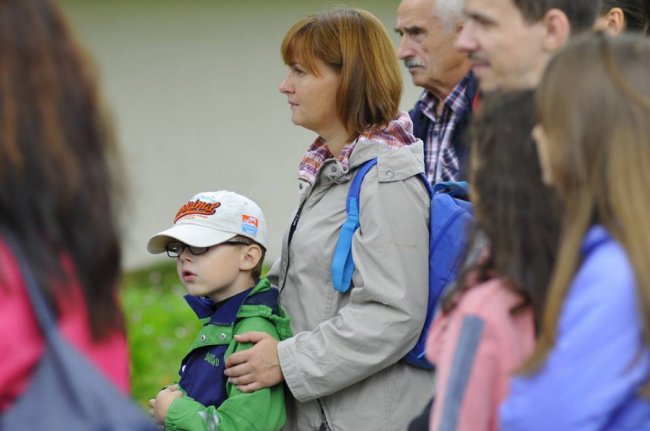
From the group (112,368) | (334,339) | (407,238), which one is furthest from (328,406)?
(112,368)

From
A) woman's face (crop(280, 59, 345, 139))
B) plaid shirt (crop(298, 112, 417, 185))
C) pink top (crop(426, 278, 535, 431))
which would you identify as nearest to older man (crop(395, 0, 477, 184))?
plaid shirt (crop(298, 112, 417, 185))

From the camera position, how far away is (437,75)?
4309 millimetres

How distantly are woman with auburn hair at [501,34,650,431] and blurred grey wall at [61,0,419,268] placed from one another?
23.1 feet

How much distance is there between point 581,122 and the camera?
220 centimetres

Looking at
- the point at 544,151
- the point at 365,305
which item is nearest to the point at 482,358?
the point at 544,151

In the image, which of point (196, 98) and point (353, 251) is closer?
point (353, 251)

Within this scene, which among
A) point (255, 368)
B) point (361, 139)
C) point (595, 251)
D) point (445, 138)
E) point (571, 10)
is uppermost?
point (571, 10)

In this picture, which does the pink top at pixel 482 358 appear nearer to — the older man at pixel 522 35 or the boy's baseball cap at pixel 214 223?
the older man at pixel 522 35

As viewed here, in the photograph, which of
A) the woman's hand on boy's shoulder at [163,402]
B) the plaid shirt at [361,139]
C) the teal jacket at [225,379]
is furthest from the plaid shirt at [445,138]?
the woman's hand on boy's shoulder at [163,402]

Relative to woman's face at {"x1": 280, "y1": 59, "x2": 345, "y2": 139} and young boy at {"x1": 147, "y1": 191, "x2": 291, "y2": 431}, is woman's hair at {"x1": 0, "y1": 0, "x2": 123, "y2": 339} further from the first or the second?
woman's face at {"x1": 280, "y1": 59, "x2": 345, "y2": 139}

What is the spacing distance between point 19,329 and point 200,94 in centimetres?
757

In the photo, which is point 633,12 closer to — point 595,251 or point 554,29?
point 554,29

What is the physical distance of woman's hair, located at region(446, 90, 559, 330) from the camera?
2314 millimetres

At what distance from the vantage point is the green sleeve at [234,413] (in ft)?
11.3
